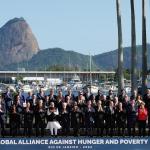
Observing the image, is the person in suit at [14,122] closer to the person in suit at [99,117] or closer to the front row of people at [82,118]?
the front row of people at [82,118]

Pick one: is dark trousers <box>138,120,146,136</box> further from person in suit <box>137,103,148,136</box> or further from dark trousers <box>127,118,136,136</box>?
dark trousers <box>127,118,136,136</box>

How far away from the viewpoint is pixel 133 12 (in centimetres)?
3538

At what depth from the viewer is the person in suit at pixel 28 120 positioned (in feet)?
77.6

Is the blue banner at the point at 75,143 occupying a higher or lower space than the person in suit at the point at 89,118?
lower

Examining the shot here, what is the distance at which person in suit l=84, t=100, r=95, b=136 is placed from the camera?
77.5ft

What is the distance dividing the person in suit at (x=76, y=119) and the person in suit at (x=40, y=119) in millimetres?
1304

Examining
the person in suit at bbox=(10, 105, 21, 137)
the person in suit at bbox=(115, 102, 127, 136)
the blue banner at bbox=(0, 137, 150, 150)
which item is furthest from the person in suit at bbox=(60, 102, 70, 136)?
the blue banner at bbox=(0, 137, 150, 150)

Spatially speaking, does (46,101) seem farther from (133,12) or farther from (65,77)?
(65,77)

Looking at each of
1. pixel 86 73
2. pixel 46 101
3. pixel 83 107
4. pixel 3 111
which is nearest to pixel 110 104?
pixel 83 107

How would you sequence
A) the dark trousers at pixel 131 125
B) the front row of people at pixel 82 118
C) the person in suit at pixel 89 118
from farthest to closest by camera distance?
the dark trousers at pixel 131 125 → the person in suit at pixel 89 118 → the front row of people at pixel 82 118

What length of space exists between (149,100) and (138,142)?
5.31m

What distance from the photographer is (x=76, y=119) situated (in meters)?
24.0

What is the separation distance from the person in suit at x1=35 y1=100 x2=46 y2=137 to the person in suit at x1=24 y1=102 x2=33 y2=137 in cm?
28

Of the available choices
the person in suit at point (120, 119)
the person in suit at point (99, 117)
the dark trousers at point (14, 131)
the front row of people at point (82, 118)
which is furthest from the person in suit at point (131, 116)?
the dark trousers at point (14, 131)
